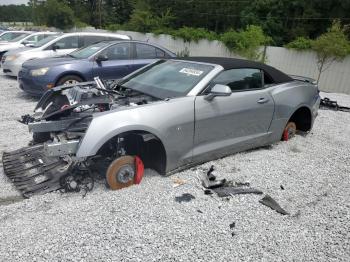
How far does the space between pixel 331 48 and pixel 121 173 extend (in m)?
14.3

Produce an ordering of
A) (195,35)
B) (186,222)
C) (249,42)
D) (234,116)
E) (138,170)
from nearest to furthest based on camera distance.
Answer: (186,222) → (138,170) → (234,116) → (249,42) → (195,35)

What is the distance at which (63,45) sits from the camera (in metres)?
10.6

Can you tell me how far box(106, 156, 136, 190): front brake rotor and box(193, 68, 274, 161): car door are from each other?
0.86 metres

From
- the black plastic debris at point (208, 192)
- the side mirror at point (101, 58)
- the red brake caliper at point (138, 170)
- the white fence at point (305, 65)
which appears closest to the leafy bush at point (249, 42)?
the white fence at point (305, 65)

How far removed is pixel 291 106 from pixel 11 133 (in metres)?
4.64

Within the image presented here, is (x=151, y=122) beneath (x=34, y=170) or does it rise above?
above

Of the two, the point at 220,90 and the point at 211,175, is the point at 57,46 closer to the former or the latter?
the point at 220,90

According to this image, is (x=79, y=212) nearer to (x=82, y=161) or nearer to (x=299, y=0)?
(x=82, y=161)

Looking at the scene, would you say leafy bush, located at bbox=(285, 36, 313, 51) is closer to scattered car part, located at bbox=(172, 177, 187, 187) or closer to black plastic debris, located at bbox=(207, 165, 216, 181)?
black plastic debris, located at bbox=(207, 165, 216, 181)

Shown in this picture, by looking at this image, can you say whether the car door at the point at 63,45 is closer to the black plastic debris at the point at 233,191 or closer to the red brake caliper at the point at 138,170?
the red brake caliper at the point at 138,170

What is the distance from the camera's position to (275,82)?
17.6 ft

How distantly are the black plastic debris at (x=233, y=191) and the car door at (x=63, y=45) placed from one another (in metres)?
8.15

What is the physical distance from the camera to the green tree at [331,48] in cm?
1518

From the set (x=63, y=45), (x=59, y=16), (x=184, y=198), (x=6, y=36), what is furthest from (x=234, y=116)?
(x=59, y=16)
